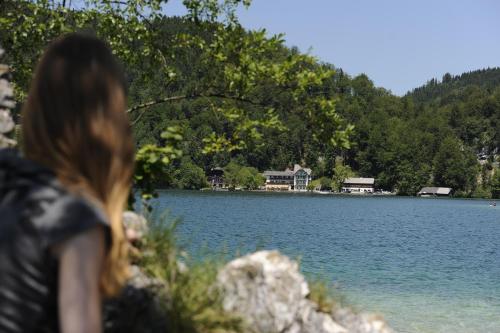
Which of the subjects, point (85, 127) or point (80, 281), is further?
point (85, 127)

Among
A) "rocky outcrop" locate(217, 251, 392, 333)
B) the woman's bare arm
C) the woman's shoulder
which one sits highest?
the woman's shoulder

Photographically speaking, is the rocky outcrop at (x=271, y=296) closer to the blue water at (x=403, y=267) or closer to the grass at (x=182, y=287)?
the grass at (x=182, y=287)

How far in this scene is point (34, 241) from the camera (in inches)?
67.4

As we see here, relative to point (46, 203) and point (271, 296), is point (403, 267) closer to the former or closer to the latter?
point (271, 296)

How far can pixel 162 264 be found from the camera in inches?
213

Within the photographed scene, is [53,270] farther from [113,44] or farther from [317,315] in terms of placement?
[113,44]

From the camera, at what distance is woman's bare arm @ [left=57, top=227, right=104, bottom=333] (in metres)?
1.64

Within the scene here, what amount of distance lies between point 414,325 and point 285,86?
1147 centimetres

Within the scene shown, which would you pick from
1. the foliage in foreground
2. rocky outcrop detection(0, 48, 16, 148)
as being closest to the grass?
the foliage in foreground

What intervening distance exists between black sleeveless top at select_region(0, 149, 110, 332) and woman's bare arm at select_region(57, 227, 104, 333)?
0.12 feet

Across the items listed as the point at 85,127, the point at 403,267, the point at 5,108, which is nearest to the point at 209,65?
the point at 5,108

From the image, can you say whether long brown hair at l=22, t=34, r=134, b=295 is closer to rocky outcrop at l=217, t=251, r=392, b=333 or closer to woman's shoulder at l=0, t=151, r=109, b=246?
woman's shoulder at l=0, t=151, r=109, b=246

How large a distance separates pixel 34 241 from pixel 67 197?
15 cm

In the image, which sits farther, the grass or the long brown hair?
the grass
